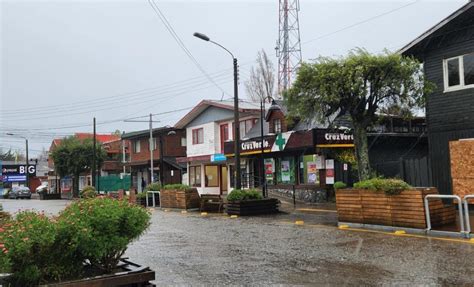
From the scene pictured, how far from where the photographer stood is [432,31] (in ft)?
55.6

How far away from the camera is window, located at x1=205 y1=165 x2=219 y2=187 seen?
124ft

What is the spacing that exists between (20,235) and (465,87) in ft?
50.9

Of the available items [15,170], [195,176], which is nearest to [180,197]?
[195,176]

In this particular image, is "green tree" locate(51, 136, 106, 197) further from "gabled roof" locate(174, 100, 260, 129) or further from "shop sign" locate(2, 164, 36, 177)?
"shop sign" locate(2, 164, 36, 177)

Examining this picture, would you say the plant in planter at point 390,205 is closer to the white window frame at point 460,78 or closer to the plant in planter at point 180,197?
the white window frame at point 460,78

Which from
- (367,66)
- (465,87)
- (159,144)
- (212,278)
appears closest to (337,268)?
(212,278)

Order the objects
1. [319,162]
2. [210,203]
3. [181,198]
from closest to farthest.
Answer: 1. [210,203]
2. [181,198]
3. [319,162]

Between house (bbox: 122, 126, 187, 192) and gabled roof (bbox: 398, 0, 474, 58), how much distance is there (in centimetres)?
2661

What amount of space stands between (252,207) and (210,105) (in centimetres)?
1877

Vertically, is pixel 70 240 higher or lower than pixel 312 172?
lower

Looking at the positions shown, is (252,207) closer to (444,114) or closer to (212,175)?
(444,114)

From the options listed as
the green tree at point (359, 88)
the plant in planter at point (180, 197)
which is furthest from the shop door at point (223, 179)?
the green tree at point (359, 88)

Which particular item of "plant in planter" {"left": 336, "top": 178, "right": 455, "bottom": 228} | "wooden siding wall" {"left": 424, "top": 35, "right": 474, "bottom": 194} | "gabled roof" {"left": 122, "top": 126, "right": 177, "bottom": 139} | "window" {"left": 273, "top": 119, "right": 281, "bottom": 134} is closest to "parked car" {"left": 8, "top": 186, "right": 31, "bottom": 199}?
"gabled roof" {"left": 122, "top": 126, "right": 177, "bottom": 139}

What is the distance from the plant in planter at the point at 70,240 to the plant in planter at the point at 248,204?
12889mm
